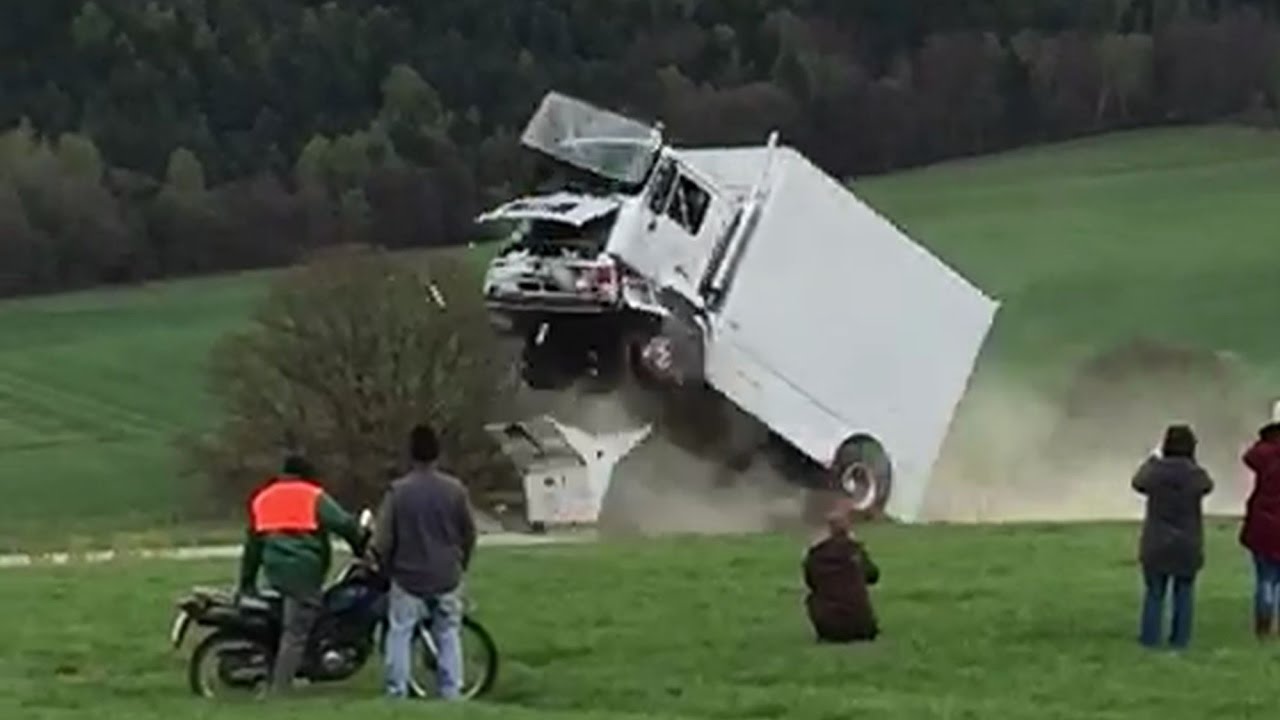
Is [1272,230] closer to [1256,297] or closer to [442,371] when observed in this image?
[1256,297]

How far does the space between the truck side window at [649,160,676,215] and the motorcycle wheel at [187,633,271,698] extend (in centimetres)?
1501

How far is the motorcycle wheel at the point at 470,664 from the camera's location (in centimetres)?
1775

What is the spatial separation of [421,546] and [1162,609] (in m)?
5.21

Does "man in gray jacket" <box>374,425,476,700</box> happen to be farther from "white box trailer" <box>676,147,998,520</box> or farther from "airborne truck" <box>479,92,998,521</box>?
"white box trailer" <box>676,147,998,520</box>

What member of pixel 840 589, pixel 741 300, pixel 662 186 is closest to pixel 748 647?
pixel 840 589

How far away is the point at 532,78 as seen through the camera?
322 ft

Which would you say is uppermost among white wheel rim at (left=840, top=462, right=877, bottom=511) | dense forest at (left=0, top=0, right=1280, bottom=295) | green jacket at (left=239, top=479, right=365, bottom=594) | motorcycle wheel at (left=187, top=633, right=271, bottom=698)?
dense forest at (left=0, top=0, right=1280, bottom=295)

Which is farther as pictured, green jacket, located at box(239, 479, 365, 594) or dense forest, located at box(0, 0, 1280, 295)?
dense forest, located at box(0, 0, 1280, 295)

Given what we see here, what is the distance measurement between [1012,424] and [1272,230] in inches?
1513

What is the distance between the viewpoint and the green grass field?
17.1 meters

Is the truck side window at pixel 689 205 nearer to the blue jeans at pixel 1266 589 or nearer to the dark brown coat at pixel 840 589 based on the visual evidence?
the dark brown coat at pixel 840 589

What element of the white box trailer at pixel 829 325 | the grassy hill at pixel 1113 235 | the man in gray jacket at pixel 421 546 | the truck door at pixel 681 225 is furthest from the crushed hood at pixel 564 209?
→ the grassy hill at pixel 1113 235

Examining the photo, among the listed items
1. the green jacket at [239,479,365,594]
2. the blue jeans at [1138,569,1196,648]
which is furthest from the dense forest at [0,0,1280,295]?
the green jacket at [239,479,365,594]

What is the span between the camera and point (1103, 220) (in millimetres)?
81000
